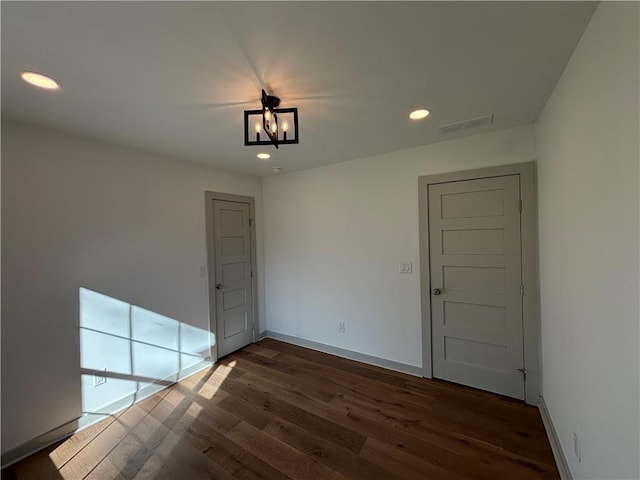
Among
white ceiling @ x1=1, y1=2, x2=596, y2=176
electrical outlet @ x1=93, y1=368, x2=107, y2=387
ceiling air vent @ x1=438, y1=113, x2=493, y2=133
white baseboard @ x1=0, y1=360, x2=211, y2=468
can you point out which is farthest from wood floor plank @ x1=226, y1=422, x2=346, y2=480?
ceiling air vent @ x1=438, y1=113, x2=493, y2=133

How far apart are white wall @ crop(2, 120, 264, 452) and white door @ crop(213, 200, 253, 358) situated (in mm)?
523

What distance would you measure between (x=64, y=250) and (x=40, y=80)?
127 cm

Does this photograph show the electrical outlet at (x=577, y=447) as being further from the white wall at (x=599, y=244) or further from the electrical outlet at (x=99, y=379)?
the electrical outlet at (x=99, y=379)

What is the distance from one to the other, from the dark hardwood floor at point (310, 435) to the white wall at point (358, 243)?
0.64 metres

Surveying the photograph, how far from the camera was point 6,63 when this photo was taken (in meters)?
1.25

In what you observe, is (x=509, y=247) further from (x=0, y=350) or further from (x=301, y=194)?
(x=0, y=350)

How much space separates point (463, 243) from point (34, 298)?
11.8ft

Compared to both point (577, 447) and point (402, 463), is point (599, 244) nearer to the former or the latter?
point (577, 447)

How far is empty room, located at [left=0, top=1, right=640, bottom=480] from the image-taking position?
3.51 feet

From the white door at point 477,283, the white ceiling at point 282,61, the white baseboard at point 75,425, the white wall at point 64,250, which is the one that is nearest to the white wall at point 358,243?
the white door at point 477,283

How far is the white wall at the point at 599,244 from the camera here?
874 millimetres

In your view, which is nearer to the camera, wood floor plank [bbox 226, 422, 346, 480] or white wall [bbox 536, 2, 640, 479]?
white wall [bbox 536, 2, 640, 479]

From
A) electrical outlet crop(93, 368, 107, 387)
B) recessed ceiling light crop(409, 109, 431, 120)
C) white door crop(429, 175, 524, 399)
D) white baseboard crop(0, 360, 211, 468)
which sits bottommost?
white baseboard crop(0, 360, 211, 468)

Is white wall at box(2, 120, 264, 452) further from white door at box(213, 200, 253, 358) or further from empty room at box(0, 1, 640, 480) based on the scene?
white door at box(213, 200, 253, 358)
